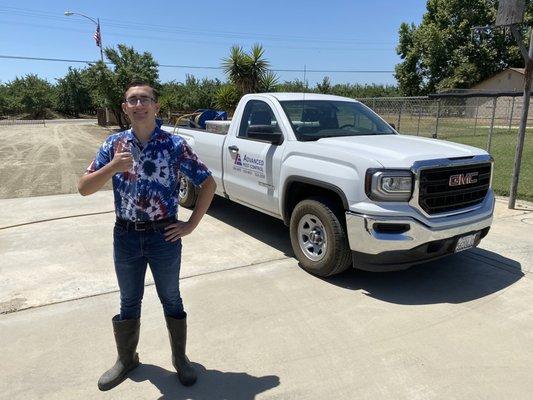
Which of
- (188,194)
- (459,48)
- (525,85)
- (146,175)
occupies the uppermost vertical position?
(459,48)

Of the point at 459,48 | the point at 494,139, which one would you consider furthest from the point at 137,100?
the point at 459,48

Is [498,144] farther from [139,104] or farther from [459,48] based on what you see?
[459,48]

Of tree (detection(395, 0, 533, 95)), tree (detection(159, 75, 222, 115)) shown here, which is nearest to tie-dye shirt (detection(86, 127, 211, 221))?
tree (detection(159, 75, 222, 115))

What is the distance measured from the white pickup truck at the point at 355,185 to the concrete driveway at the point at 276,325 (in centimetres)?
46

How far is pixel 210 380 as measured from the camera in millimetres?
3051

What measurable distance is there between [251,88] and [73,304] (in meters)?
19.5

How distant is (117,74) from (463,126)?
18424 millimetres

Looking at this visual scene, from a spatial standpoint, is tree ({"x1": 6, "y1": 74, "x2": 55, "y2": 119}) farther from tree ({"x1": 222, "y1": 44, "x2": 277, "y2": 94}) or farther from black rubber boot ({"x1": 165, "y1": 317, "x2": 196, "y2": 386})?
black rubber boot ({"x1": 165, "y1": 317, "x2": 196, "y2": 386})

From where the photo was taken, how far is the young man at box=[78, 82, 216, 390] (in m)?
2.64

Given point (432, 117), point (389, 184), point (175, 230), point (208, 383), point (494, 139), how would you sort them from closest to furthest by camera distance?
point (175, 230) < point (208, 383) < point (389, 184) < point (432, 117) < point (494, 139)

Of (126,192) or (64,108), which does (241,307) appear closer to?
(126,192)

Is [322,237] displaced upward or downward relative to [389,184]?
downward

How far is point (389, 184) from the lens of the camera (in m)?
4.09

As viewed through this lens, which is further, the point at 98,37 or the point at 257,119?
the point at 98,37
